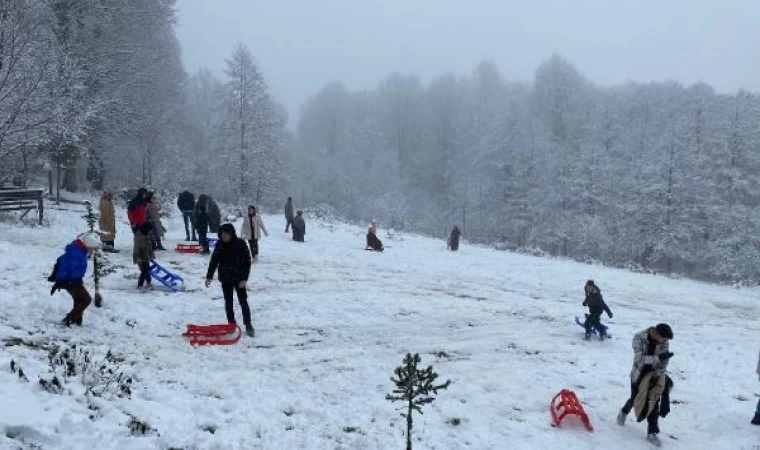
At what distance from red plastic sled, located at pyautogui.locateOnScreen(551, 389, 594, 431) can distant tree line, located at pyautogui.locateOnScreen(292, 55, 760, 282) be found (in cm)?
3032

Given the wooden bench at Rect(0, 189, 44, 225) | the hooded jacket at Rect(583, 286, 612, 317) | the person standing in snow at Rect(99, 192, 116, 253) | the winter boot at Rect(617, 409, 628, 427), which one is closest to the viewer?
the winter boot at Rect(617, 409, 628, 427)

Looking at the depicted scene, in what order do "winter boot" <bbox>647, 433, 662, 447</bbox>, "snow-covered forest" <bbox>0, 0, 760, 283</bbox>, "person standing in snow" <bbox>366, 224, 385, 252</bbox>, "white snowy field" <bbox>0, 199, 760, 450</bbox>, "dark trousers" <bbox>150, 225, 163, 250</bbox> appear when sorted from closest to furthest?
"white snowy field" <bbox>0, 199, 760, 450</bbox>, "winter boot" <bbox>647, 433, 662, 447</bbox>, "dark trousers" <bbox>150, 225, 163, 250</bbox>, "snow-covered forest" <bbox>0, 0, 760, 283</bbox>, "person standing in snow" <bbox>366, 224, 385, 252</bbox>

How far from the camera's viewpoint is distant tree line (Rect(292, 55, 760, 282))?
38438 mm

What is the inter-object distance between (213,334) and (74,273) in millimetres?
2500

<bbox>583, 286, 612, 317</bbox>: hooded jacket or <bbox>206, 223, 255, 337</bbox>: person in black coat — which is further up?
<bbox>206, 223, 255, 337</bbox>: person in black coat

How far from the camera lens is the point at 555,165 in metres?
52.1

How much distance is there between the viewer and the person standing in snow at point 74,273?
30.3ft

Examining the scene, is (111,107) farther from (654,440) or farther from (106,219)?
(654,440)

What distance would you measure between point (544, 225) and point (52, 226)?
37.9 metres

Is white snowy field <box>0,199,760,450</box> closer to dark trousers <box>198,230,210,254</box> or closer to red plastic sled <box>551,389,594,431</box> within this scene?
red plastic sled <box>551,389,594,431</box>

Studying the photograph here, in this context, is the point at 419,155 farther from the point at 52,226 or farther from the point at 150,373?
the point at 150,373

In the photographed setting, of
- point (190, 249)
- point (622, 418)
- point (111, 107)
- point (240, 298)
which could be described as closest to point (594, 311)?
point (622, 418)

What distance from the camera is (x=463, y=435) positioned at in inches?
302

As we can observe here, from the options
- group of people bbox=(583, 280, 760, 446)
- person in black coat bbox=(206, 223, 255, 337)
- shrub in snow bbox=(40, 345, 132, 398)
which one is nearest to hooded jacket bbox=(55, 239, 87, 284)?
shrub in snow bbox=(40, 345, 132, 398)
